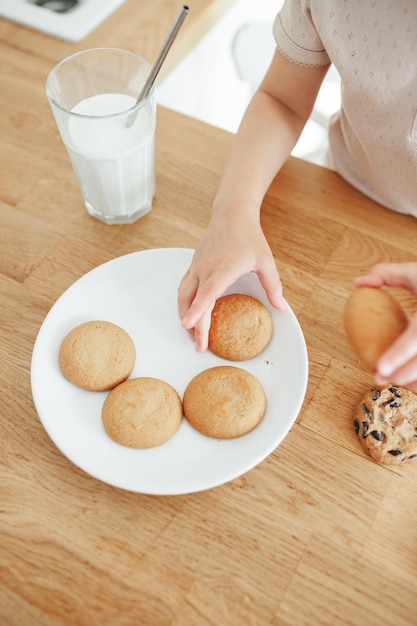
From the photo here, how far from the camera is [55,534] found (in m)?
0.59

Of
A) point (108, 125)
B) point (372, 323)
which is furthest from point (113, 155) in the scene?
point (372, 323)

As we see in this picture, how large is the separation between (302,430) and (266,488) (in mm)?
85

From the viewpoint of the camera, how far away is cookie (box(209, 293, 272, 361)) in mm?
676

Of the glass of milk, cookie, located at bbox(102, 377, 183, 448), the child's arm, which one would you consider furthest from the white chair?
cookie, located at bbox(102, 377, 183, 448)

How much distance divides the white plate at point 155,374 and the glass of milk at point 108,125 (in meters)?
0.13

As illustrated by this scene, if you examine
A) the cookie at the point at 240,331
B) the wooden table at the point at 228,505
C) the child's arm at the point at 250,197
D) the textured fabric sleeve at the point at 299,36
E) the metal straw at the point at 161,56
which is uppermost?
the textured fabric sleeve at the point at 299,36

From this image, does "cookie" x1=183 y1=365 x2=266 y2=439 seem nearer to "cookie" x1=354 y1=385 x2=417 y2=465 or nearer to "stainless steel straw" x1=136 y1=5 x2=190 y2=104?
"cookie" x1=354 y1=385 x2=417 y2=465

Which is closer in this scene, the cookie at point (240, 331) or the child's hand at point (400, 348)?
the child's hand at point (400, 348)

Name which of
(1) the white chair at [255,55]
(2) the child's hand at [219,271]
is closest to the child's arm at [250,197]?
(2) the child's hand at [219,271]

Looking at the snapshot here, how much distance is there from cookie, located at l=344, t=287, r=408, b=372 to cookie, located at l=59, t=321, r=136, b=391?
0.90 ft

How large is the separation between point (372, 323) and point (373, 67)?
0.37 metres

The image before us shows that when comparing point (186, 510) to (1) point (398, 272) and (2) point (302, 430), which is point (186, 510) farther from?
(1) point (398, 272)

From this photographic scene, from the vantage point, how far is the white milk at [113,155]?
2.46ft

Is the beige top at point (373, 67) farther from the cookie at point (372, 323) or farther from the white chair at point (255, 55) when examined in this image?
the white chair at point (255, 55)
